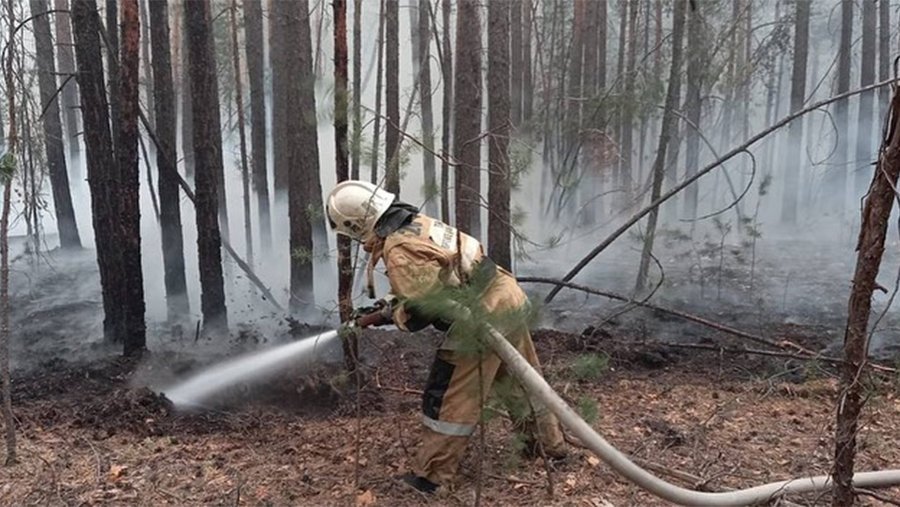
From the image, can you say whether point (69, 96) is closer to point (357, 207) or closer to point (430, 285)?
point (357, 207)

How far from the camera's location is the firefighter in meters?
3.50

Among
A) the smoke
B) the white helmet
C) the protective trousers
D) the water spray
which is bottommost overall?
the smoke

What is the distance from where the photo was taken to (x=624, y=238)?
53.3ft

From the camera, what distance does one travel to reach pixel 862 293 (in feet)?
7.59

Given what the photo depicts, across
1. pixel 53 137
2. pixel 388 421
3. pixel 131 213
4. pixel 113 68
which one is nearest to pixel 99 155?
pixel 131 213

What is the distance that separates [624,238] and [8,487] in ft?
46.2

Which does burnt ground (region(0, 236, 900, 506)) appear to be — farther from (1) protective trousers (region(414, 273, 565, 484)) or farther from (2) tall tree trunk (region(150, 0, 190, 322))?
(2) tall tree trunk (region(150, 0, 190, 322))

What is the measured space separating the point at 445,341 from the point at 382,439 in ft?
4.36

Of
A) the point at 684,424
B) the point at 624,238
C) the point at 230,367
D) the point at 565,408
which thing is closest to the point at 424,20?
the point at 624,238

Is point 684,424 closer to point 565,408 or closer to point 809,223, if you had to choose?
point 565,408

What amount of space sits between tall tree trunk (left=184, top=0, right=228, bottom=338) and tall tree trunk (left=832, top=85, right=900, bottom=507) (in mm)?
6927

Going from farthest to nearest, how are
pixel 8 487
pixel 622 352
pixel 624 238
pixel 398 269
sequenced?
pixel 624 238 → pixel 622 352 → pixel 8 487 → pixel 398 269

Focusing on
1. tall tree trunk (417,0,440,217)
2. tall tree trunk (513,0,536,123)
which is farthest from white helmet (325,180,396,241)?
tall tree trunk (513,0,536,123)

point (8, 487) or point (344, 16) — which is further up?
point (344, 16)
